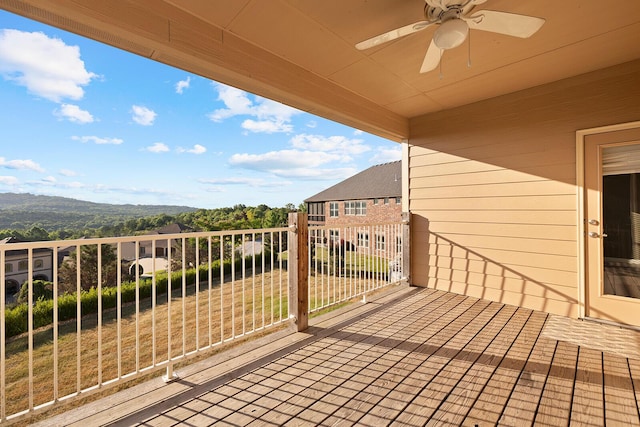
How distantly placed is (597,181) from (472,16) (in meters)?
2.45

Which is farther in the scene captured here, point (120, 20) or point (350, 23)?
point (350, 23)

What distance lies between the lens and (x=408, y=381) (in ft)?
6.35

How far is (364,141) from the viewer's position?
1016 inches

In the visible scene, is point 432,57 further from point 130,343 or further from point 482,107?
point 130,343

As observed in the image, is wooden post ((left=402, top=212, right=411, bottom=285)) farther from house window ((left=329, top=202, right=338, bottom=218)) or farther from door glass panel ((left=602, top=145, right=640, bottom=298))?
house window ((left=329, top=202, right=338, bottom=218))

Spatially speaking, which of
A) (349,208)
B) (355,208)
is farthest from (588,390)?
(349,208)

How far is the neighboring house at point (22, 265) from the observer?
150 centimetres

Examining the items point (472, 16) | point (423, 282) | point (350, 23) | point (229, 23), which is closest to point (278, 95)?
point (229, 23)

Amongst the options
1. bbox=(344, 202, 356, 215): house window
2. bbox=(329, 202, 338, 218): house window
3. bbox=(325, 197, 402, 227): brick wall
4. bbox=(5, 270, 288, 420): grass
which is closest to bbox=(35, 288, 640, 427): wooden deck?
bbox=(5, 270, 288, 420): grass

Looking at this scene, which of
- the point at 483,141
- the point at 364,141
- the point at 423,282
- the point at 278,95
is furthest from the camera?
the point at 364,141

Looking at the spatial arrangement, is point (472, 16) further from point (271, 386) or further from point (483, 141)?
point (271, 386)

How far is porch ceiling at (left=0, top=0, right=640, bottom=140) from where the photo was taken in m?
1.98

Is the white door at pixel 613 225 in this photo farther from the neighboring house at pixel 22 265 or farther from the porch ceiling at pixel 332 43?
the neighboring house at pixel 22 265

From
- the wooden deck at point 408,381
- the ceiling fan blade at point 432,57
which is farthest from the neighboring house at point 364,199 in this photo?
the ceiling fan blade at point 432,57
